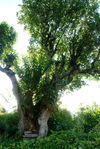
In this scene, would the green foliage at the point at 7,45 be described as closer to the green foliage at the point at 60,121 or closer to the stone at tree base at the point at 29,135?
the stone at tree base at the point at 29,135

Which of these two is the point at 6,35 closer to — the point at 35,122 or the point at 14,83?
the point at 14,83

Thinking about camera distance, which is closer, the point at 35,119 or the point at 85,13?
the point at 35,119

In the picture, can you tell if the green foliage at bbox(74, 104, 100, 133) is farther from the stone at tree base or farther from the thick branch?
the thick branch

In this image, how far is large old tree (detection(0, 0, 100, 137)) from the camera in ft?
33.7

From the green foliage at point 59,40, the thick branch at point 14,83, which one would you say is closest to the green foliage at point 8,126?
the thick branch at point 14,83

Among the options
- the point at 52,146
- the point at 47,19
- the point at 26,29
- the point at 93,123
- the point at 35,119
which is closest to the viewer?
the point at 52,146

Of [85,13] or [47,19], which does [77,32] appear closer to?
[85,13]

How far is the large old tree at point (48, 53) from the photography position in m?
10.3

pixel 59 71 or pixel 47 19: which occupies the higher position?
pixel 47 19

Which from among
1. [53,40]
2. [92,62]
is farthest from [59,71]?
[92,62]

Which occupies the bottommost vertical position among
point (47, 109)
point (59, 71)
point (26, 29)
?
point (47, 109)

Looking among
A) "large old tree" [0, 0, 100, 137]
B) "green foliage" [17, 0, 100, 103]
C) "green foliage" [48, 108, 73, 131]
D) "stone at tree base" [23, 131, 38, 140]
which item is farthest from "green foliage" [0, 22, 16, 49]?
"green foliage" [48, 108, 73, 131]

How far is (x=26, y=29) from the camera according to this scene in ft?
44.6

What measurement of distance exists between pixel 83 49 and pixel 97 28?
8.02 feet
